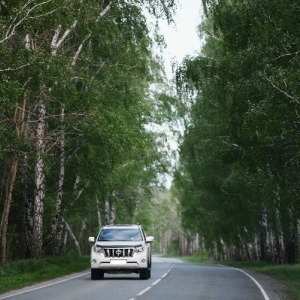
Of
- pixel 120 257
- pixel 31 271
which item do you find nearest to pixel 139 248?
pixel 120 257

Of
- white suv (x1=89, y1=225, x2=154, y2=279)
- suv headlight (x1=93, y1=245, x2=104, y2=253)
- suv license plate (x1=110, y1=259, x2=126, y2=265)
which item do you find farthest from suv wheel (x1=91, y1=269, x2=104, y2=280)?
suv license plate (x1=110, y1=259, x2=126, y2=265)

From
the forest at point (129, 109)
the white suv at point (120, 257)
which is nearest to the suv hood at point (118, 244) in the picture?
the white suv at point (120, 257)

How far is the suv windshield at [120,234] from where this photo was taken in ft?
80.7

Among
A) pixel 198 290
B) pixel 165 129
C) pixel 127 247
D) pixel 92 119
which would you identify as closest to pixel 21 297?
pixel 198 290

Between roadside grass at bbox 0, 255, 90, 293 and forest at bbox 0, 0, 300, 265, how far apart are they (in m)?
0.99

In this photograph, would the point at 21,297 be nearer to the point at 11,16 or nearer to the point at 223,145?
the point at 11,16

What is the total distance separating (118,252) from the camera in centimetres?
2352

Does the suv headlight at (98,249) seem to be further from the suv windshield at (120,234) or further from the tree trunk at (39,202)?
the tree trunk at (39,202)

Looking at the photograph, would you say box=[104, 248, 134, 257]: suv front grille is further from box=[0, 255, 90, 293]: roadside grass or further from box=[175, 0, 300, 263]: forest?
box=[175, 0, 300, 263]: forest

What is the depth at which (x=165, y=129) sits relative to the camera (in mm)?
50781

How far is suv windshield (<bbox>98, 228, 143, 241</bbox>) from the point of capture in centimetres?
2459

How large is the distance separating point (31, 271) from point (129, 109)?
36.5 feet

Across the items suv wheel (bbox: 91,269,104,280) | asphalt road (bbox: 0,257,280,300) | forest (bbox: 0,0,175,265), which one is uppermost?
forest (bbox: 0,0,175,265)

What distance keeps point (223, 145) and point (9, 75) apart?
1465 cm
